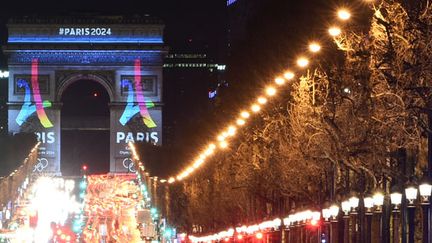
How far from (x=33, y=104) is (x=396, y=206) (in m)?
158

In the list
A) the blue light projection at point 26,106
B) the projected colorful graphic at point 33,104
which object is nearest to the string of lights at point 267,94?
the blue light projection at point 26,106

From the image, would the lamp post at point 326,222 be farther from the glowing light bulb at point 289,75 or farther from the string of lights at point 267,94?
the glowing light bulb at point 289,75

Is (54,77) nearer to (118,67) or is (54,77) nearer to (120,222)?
(118,67)

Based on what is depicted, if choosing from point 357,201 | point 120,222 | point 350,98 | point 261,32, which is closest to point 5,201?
point 120,222

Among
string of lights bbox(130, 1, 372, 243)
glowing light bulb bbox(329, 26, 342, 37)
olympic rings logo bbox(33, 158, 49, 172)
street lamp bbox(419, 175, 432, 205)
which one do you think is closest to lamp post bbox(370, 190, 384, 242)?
string of lights bbox(130, 1, 372, 243)

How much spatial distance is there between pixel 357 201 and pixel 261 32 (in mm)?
34896

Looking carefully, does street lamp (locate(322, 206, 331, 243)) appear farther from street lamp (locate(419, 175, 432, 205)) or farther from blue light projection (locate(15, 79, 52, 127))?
blue light projection (locate(15, 79, 52, 127))

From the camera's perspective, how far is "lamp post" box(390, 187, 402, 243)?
126ft

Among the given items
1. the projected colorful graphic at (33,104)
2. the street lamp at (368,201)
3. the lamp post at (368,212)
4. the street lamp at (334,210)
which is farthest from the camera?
the projected colorful graphic at (33,104)

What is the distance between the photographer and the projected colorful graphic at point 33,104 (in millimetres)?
196000

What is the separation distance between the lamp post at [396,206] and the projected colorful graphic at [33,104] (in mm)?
150178

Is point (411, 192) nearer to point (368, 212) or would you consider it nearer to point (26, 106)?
point (368, 212)

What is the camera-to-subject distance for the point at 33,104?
198125 mm

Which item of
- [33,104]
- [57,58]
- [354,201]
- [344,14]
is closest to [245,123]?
[354,201]
